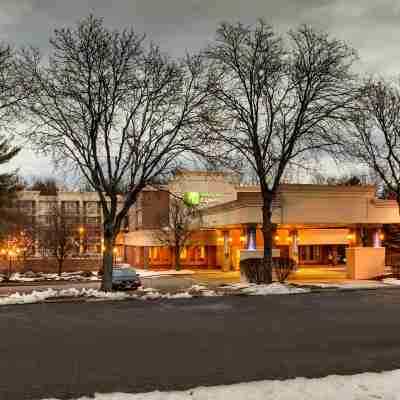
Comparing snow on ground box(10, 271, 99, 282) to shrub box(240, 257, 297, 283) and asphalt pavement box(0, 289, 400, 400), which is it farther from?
asphalt pavement box(0, 289, 400, 400)

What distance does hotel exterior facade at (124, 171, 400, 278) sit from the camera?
37.3 metres

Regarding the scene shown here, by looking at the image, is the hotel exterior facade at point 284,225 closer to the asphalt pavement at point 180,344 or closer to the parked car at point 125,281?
the parked car at point 125,281

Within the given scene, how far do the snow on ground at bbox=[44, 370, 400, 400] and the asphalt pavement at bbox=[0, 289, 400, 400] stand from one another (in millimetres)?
491

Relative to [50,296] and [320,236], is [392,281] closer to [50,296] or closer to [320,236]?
[50,296]

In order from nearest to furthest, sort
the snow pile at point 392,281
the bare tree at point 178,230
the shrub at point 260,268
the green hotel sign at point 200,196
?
the snow pile at point 392,281, the shrub at point 260,268, the bare tree at point 178,230, the green hotel sign at point 200,196

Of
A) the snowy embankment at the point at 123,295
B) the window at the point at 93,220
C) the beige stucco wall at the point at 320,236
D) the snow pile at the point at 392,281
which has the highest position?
the window at the point at 93,220

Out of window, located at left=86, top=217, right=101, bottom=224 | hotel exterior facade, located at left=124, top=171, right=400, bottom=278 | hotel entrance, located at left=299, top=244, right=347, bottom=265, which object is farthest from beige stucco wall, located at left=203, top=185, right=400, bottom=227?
window, located at left=86, top=217, right=101, bottom=224

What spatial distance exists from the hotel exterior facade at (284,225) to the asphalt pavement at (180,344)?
392 inches

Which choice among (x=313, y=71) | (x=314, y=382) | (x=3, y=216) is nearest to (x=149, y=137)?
(x=313, y=71)

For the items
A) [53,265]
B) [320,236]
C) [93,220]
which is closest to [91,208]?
[93,220]

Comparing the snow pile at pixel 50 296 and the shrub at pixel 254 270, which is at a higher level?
the shrub at pixel 254 270

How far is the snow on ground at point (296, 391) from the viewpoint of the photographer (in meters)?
7.81

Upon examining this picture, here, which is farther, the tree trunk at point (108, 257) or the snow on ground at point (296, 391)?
the tree trunk at point (108, 257)

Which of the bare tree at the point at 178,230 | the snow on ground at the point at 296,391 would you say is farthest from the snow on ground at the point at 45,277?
the snow on ground at the point at 296,391
